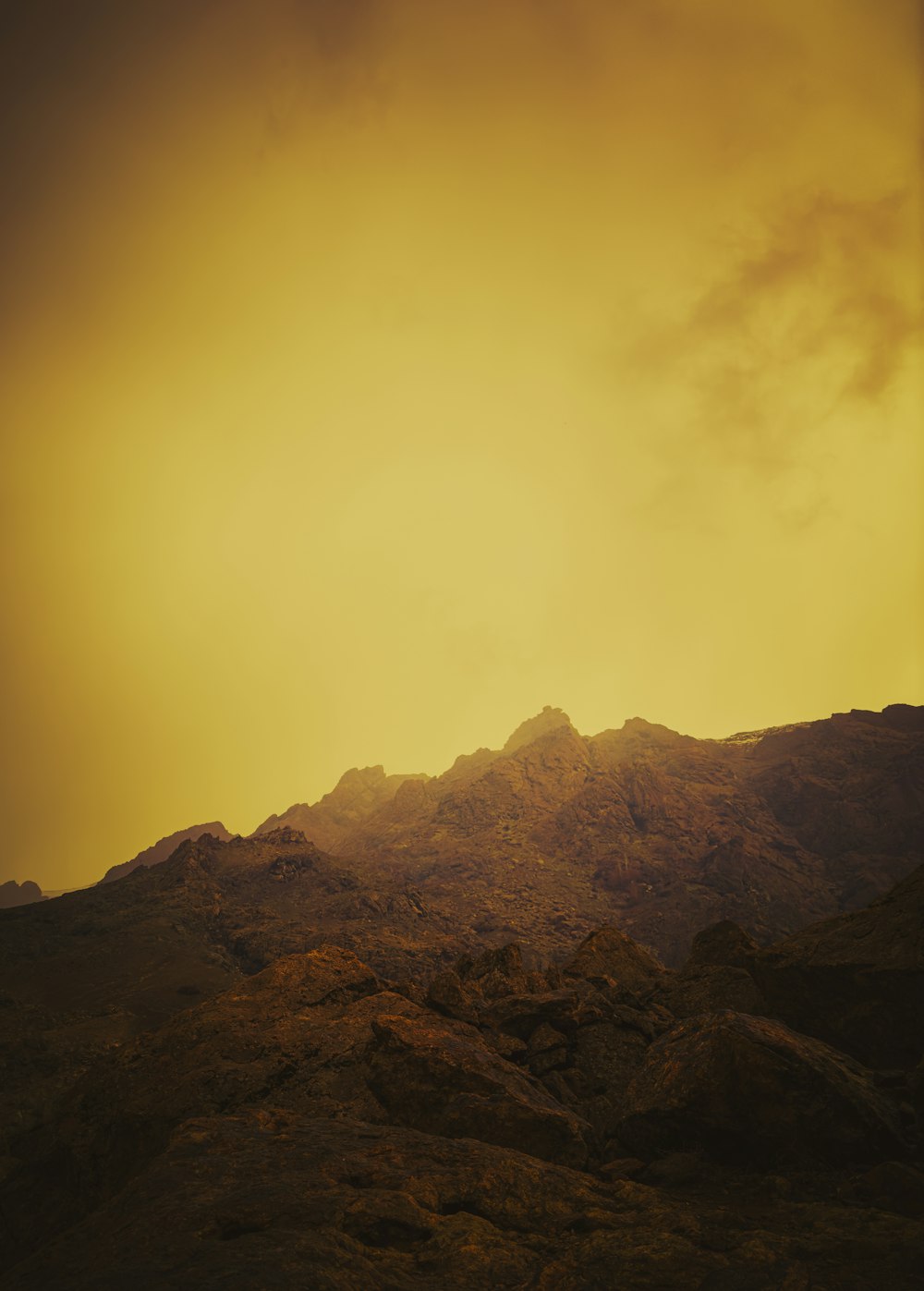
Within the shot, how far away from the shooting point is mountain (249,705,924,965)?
119 m

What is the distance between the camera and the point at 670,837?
508 feet

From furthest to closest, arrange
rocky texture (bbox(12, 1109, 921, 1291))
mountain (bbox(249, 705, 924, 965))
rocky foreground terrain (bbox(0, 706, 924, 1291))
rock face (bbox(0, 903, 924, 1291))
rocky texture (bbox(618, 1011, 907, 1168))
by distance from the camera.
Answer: mountain (bbox(249, 705, 924, 965)) → rocky texture (bbox(618, 1011, 907, 1168)) → rocky foreground terrain (bbox(0, 706, 924, 1291)) → rock face (bbox(0, 903, 924, 1291)) → rocky texture (bbox(12, 1109, 921, 1291))

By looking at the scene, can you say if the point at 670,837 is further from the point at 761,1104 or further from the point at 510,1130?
the point at 761,1104

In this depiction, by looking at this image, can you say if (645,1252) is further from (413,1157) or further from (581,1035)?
(581,1035)

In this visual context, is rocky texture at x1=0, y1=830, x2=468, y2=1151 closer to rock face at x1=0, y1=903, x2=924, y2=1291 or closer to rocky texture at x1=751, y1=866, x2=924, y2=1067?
rock face at x1=0, y1=903, x2=924, y2=1291

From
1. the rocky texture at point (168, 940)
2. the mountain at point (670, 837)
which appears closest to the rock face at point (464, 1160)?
the rocky texture at point (168, 940)

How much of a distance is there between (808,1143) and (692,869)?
136 metres

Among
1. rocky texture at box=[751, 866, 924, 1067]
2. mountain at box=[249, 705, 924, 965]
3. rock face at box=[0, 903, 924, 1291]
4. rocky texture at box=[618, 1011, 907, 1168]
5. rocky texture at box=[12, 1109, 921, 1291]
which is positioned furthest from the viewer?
mountain at box=[249, 705, 924, 965]

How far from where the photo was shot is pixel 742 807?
161 m

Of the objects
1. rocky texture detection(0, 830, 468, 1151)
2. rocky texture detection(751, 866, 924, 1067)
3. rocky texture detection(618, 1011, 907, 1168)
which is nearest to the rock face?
rocky texture detection(618, 1011, 907, 1168)

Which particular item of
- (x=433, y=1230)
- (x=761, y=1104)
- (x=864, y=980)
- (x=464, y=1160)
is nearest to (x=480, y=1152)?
(x=464, y=1160)

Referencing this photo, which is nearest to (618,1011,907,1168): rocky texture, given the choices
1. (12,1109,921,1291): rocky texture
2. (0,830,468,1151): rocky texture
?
(12,1109,921,1291): rocky texture

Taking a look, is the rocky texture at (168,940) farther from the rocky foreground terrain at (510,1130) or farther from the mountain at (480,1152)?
the mountain at (480,1152)

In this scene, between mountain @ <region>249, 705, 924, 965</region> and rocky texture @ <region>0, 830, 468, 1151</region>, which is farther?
mountain @ <region>249, 705, 924, 965</region>
